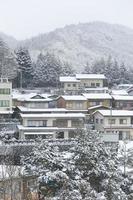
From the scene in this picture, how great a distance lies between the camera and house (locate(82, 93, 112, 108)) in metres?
31.0

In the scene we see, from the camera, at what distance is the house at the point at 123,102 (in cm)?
3184

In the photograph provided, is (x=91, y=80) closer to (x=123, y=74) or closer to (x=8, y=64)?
(x=123, y=74)

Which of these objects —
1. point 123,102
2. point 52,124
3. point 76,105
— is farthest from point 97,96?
point 52,124

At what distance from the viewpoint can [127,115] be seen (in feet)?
89.5

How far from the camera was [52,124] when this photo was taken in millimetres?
26250

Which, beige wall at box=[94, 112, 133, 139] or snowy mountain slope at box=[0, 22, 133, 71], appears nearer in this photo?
beige wall at box=[94, 112, 133, 139]

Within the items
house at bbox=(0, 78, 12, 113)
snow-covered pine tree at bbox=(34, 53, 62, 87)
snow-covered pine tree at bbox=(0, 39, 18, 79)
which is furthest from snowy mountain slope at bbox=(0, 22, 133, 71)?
house at bbox=(0, 78, 12, 113)

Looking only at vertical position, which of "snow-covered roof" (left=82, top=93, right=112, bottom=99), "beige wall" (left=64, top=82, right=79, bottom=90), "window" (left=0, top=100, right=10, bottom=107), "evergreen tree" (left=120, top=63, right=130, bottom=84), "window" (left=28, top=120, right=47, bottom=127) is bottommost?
"window" (left=28, top=120, right=47, bottom=127)

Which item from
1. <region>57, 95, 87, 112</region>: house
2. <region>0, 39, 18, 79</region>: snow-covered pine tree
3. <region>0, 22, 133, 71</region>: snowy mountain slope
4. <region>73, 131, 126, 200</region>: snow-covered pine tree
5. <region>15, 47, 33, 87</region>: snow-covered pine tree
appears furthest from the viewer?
<region>0, 22, 133, 71</region>: snowy mountain slope

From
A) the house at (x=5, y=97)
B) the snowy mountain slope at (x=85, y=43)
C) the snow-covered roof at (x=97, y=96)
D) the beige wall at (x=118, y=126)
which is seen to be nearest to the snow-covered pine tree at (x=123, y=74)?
the snow-covered roof at (x=97, y=96)

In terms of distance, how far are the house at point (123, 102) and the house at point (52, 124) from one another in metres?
5.68

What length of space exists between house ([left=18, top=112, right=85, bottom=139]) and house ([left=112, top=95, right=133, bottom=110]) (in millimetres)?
5678

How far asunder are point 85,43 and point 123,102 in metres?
58.5

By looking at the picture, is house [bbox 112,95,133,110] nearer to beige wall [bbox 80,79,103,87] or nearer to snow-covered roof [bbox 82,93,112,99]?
snow-covered roof [bbox 82,93,112,99]
